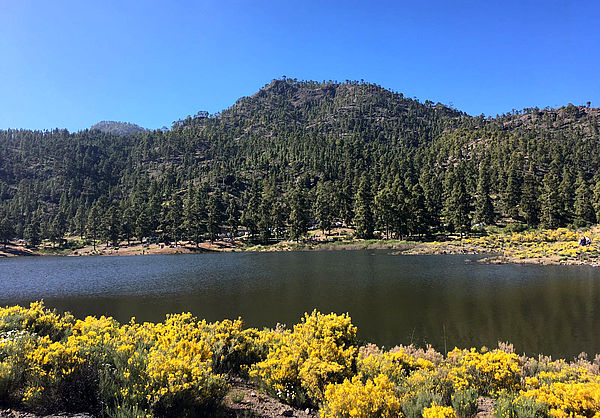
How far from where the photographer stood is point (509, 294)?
27.4m

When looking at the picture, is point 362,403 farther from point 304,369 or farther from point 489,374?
point 489,374

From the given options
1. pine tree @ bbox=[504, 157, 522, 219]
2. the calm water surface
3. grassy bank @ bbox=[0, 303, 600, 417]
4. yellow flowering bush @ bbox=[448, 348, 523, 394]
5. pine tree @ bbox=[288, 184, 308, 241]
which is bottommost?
the calm water surface

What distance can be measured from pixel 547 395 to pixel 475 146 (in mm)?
171152

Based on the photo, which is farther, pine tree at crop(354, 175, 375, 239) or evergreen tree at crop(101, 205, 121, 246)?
evergreen tree at crop(101, 205, 121, 246)

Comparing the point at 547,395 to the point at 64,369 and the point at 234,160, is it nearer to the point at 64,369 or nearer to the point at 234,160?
the point at 64,369

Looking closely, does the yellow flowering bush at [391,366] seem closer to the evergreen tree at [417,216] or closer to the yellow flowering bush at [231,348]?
the yellow flowering bush at [231,348]

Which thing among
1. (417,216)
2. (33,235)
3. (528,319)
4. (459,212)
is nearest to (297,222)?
(417,216)

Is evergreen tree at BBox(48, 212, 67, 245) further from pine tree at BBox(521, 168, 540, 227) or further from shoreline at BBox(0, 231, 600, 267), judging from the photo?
pine tree at BBox(521, 168, 540, 227)

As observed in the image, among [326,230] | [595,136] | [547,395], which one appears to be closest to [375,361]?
[547,395]

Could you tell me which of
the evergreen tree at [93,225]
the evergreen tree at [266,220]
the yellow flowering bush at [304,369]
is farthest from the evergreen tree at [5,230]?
the yellow flowering bush at [304,369]

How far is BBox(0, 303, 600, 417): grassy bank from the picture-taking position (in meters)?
6.50

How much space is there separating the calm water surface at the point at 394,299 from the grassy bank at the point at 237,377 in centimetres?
766

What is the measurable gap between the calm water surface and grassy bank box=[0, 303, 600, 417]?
7.66 metres

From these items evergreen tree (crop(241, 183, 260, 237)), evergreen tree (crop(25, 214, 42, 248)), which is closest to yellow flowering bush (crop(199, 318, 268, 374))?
evergreen tree (crop(241, 183, 260, 237))
